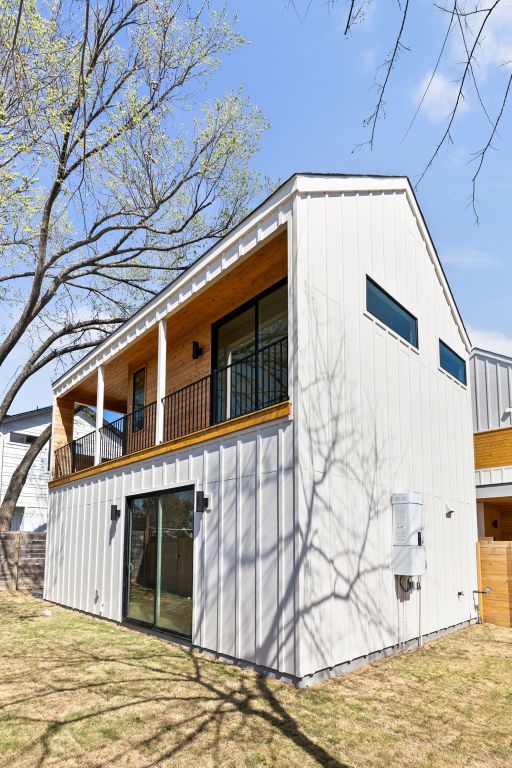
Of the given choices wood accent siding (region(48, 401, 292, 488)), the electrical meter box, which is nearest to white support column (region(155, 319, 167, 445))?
wood accent siding (region(48, 401, 292, 488))

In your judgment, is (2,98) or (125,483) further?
(2,98)

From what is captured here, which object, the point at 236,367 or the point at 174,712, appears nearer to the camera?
the point at 174,712

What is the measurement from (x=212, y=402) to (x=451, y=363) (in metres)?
4.80

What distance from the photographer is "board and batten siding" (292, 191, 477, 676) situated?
6.14 metres

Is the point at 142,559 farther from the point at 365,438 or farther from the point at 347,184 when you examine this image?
the point at 347,184

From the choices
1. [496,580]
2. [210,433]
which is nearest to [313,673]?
[210,433]

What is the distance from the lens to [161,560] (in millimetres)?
8414

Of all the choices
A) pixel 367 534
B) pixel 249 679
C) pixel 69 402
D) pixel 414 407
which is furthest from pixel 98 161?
pixel 249 679

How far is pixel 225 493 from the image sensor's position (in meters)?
7.10

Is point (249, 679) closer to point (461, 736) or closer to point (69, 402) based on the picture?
point (461, 736)

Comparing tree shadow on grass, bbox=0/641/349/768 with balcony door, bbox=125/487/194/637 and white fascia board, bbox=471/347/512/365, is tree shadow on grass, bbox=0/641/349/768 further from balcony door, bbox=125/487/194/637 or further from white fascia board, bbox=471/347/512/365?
white fascia board, bbox=471/347/512/365

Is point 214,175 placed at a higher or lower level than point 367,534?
higher

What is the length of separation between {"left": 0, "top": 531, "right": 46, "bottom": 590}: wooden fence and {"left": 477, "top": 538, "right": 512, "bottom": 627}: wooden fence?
33.4 ft

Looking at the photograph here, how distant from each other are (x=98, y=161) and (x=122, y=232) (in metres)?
3.35
